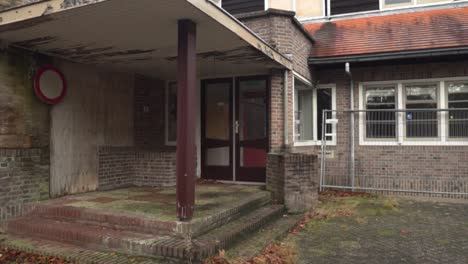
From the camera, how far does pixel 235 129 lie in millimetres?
8680

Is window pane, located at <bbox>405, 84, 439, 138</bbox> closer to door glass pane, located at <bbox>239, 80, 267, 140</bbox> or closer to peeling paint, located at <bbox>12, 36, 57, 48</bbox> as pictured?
door glass pane, located at <bbox>239, 80, 267, 140</bbox>

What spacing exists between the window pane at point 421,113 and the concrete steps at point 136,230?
541 cm

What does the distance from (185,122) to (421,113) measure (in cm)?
696

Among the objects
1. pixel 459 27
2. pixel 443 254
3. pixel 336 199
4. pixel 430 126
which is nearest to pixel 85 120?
pixel 336 199

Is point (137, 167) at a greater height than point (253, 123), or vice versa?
point (253, 123)

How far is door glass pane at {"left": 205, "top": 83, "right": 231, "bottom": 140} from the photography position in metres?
8.84

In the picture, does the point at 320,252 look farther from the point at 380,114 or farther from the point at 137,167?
the point at 380,114

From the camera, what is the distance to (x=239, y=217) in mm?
5828

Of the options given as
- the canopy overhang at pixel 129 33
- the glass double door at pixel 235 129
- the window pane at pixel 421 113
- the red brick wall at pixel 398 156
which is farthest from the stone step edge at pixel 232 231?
the window pane at pixel 421 113

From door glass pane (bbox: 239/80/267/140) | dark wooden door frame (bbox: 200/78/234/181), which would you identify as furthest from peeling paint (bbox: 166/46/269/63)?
dark wooden door frame (bbox: 200/78/234/181)

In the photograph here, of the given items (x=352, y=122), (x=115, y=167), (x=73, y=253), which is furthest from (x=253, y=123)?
(x=73, y=253)

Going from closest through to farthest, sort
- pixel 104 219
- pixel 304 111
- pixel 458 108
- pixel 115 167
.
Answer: pixel 104 219, pixel 115 167, pixel 458 108, pixel 304 111

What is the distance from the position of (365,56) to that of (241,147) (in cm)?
377

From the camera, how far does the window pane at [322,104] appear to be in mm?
10070
